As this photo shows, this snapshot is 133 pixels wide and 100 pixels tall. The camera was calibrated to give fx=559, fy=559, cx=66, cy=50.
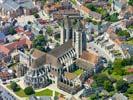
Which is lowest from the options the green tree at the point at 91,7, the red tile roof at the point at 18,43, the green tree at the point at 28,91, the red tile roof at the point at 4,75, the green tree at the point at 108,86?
the green tree at the point at 28,91

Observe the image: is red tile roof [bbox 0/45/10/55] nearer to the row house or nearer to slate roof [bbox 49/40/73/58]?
slate roof [bbox 49/40/73/58]

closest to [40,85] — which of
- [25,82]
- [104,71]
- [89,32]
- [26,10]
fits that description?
[25,82]

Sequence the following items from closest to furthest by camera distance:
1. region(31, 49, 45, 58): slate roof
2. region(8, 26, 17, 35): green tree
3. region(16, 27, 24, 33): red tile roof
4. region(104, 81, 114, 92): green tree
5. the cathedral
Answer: region(104, 81, 114, 92): green tree
the cathedral
region(31, 49, 45, 58): slate roof
region(8, 26, 17, 35): green tree
region(16, 27, 24, 33): red tile roof

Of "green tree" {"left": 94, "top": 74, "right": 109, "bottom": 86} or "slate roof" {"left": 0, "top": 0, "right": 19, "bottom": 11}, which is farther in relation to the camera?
"slate roof" {"left": 0, "top": 0, "right": 19, "bottom": 11}

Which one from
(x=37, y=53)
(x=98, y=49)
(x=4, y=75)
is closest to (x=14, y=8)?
(x=98, y=49)

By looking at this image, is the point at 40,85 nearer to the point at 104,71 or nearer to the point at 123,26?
the point at 104,71

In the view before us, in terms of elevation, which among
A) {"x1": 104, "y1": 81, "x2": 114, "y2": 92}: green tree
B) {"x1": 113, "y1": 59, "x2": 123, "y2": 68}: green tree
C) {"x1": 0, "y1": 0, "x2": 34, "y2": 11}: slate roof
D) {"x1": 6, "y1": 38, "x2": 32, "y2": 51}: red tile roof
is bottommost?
{"x1": 104, "y1": 81, "x2": 114, "y2": 92}: green tree

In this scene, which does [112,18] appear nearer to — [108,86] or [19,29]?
[19,29]

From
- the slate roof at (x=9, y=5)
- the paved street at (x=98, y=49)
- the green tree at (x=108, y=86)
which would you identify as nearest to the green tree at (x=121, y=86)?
the green tree at (x=108, y=86)

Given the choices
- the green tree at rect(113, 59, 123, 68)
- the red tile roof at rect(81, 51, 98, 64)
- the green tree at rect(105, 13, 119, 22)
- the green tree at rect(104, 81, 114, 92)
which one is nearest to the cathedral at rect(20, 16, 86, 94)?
the red tile roof at rect(81, 51, 98, 64)

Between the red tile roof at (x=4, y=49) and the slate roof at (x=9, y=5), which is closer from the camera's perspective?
the red tile roof at (x=4, y=49)

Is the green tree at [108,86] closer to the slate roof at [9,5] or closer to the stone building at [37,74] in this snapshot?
the stone building at [37,74]
